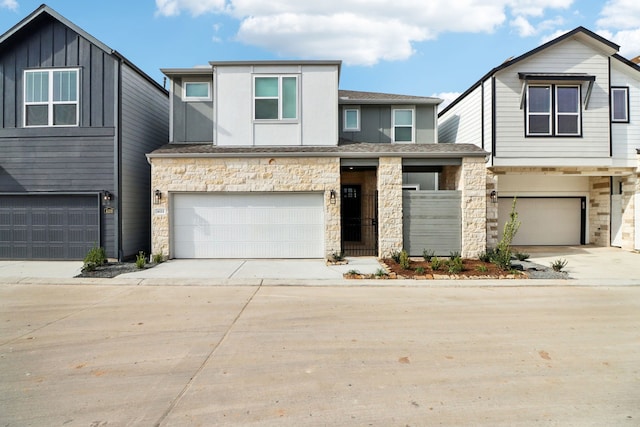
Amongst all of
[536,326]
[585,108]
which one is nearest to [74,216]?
[536,326]

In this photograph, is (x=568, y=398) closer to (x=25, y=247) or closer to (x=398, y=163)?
(x=398, y=163)

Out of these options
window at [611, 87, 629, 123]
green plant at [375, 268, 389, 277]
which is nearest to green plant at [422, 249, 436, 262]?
green plant at [375, 268, 389, 277]

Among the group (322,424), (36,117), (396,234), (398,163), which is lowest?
(322,424)

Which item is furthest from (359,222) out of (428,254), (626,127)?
(626,127)

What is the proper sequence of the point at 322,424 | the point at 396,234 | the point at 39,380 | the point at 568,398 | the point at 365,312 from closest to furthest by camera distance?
the point at 322,424
the point at 568,398
the point at 39,380
the point at 365,312
the point at 396,234

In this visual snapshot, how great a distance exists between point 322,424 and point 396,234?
9071 millimetres

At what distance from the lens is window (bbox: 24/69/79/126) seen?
1209 centimetres

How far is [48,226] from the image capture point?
11953 millimetres

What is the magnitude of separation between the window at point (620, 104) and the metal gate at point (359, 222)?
9326mm

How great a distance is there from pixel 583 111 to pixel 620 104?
1.72 m

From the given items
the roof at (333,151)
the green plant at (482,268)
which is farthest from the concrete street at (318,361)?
the roof at (333,151)

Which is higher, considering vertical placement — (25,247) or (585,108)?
(585,108)

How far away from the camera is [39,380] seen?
393 centimetres

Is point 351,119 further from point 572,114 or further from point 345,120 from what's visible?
point 572,114
